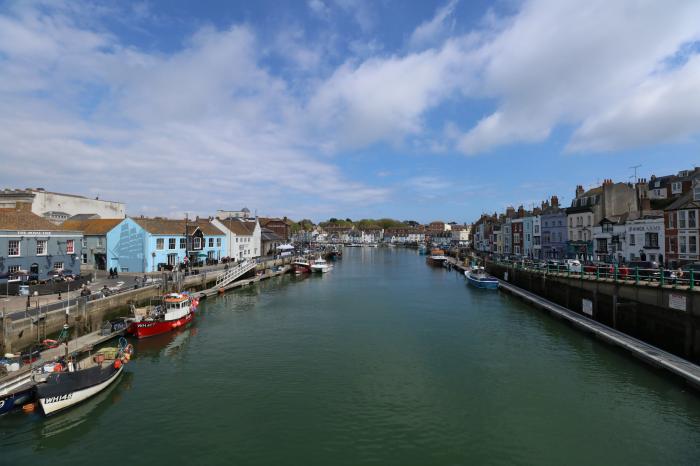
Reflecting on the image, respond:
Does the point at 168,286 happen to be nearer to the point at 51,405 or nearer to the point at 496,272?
the point at 51,405

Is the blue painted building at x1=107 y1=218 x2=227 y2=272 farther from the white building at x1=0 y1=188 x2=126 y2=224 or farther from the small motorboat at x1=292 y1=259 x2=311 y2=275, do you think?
the small motorboat at x1=292 y1=259 x2=311 y2=275

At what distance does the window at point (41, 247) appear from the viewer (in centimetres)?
3491

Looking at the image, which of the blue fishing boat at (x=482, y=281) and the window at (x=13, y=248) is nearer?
the window at (x=13, y=248)

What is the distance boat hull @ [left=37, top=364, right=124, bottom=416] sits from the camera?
16016 millimetres

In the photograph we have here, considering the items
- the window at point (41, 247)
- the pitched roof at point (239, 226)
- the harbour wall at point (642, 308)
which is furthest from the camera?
the pitched roof at point (239, 226)

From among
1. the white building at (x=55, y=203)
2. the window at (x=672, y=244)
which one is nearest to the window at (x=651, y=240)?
the window at (x=672, y=244)

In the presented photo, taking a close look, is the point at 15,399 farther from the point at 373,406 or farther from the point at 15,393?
the point at 373,406

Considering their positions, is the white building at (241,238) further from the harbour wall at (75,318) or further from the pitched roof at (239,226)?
the harbour wall at (75,318)

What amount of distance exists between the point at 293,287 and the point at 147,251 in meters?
21.1

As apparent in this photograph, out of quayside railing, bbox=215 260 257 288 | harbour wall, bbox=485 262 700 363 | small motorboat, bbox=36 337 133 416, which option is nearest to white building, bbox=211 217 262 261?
quayside railing, bbox=215 260 257 288

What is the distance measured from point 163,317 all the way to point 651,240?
51.6 m

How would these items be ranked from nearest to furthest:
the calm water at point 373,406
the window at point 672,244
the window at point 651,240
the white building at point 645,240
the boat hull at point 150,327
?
the calm water at point 373,406 < the boat hull at point 150,327 < the window at point 672,244 < the white building at point 645,240 < the window at point 651,240

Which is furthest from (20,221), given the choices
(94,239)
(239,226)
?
(239,226)

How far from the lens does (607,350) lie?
2416 cm
